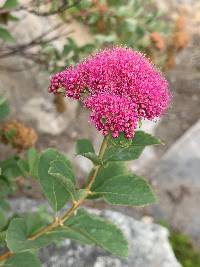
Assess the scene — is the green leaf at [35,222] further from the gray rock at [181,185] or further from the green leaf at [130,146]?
the gray rock at [181,185]

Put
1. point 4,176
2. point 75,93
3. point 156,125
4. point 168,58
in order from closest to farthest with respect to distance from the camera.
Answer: point 75,93, point 4,176, point 156,125, point 168,58

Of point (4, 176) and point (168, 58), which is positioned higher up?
point (4, 176)

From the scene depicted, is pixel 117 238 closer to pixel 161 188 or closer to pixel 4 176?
pixel 4 176

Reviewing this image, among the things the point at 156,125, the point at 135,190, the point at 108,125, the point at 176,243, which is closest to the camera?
the point at 108,125

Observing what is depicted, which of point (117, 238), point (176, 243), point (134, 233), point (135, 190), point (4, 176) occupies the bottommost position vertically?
point (176, 243)

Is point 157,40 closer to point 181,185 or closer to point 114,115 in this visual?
point 181,185

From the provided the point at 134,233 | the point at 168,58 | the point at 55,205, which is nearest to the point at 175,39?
the point at 168,58

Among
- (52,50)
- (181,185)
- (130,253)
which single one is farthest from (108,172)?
(181,185)

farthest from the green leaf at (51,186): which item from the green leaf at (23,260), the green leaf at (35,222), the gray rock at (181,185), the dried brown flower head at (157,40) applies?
the dried brown flower head at (157,40)
